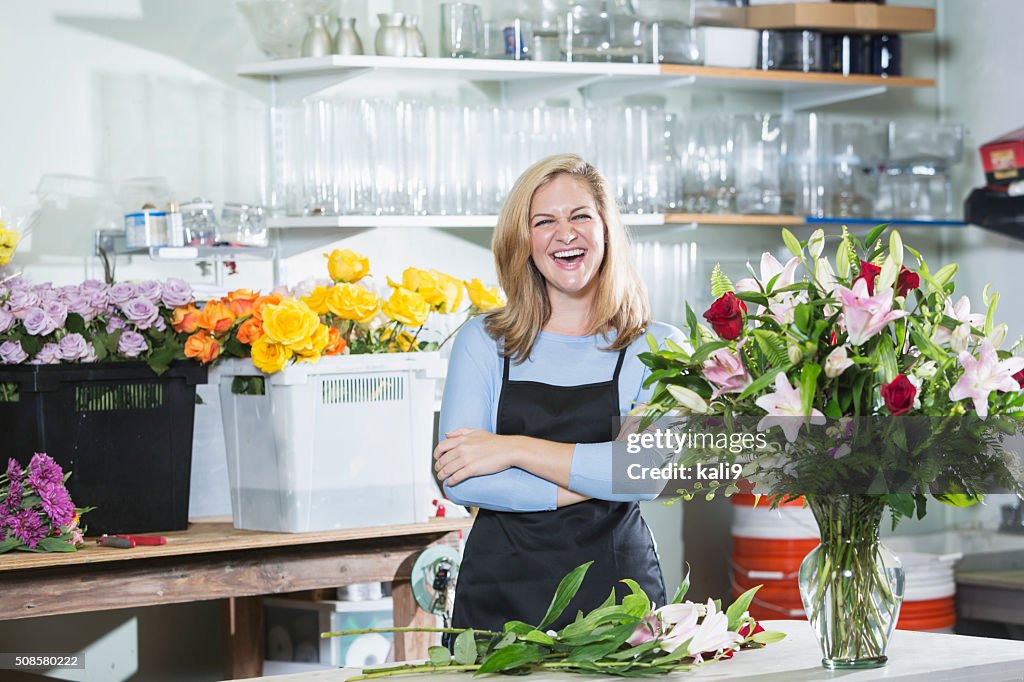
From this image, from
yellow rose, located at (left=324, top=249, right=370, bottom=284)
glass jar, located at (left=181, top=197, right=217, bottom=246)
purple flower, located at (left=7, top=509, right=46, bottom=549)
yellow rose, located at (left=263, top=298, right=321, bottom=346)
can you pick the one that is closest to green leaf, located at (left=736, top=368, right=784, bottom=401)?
yellow rose, located at (left=263, top=298, right=321, bottom=346)

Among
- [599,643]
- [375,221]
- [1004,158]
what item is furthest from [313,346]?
[1004,158]

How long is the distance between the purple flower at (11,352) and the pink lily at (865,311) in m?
1.52

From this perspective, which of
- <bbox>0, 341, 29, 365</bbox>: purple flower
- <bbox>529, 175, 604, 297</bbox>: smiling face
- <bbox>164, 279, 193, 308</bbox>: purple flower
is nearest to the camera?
<bbox>529, 175, 604, 297</bbox>: smiling face

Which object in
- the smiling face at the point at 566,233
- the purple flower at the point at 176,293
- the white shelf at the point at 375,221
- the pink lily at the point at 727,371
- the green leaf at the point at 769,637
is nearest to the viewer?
the pink lily at the point at 727,371

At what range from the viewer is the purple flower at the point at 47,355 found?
7.66 feet

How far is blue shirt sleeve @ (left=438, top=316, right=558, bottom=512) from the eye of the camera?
207 centimetres

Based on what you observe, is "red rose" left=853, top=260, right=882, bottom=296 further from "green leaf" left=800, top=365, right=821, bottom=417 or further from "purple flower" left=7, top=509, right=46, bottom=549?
"purple flower" left=7, top=509, right=46, bottom=549

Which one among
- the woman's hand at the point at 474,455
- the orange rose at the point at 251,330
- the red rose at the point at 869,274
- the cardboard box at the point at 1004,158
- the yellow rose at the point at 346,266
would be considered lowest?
the woman's hand at the point at 474,455

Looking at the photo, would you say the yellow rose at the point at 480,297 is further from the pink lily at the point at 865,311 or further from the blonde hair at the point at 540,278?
the pink lily at the point at 865,311

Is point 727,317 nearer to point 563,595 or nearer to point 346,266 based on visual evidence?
point 563,595

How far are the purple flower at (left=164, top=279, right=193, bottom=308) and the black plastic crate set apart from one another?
125mm

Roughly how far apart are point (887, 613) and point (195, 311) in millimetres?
1439

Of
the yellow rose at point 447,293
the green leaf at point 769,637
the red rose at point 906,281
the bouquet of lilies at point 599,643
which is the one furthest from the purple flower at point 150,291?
the red rose at point 906,281

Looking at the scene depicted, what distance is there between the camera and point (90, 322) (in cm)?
241
